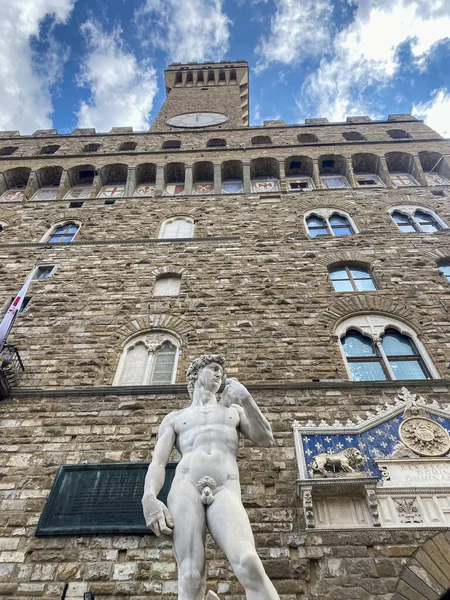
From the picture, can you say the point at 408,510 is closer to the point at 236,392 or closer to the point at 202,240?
the point at 236,392

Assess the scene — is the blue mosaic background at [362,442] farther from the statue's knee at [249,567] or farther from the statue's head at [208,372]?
the statue's knee at [249,567]

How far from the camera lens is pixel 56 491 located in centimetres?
539

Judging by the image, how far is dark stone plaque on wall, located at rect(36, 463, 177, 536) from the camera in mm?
5004

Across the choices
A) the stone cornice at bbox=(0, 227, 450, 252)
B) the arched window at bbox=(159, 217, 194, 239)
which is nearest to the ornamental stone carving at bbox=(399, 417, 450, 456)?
the stone cornice at bbox=(0, 227, 450, 252)

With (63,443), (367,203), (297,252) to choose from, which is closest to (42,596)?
(63,443)

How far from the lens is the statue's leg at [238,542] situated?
9.67 feet

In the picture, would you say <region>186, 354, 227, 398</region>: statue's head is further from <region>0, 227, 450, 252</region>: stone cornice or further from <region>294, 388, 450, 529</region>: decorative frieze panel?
<region>0, 227, 450, 252</region>: stone cornice

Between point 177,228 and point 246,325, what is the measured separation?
442cm

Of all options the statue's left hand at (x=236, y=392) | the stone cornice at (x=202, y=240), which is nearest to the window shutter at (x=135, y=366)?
the statue's left hand at (x=236, y=392)

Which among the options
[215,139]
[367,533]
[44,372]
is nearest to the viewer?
[367,533]

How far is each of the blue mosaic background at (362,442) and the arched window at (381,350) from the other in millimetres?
1211

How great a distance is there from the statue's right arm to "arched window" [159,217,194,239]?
734 centimetres

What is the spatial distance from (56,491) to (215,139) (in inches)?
499

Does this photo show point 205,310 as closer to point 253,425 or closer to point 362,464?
point 362,464
